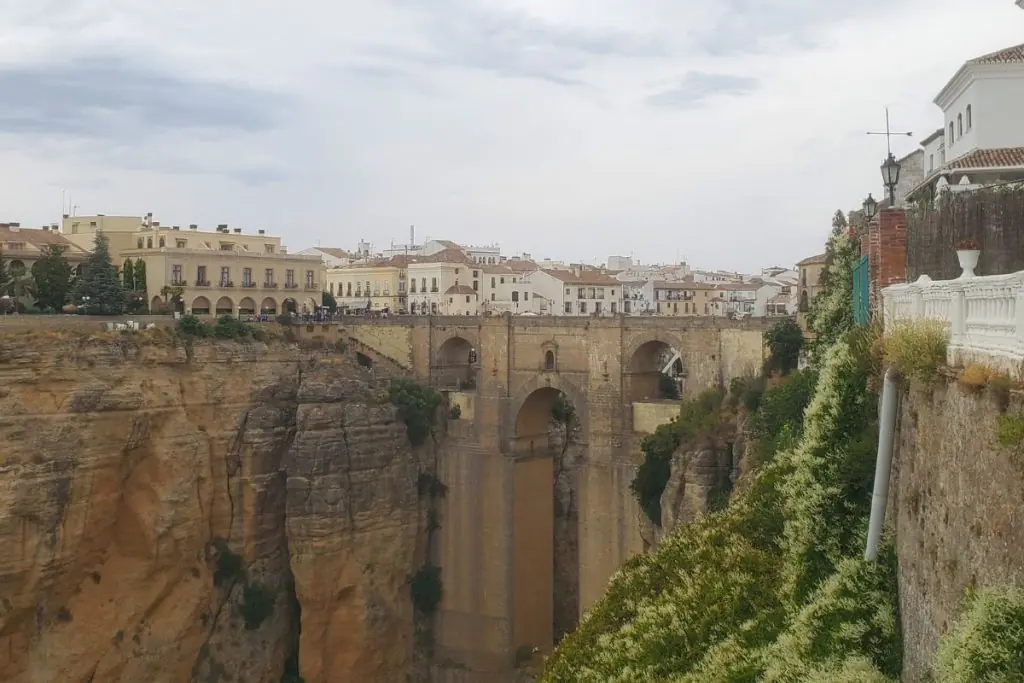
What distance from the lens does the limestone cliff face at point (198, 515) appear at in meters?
29.7

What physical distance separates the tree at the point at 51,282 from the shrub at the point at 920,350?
3572 cm

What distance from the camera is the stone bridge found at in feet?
104

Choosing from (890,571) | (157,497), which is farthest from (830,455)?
(157,497)

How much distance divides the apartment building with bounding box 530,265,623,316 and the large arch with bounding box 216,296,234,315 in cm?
1720

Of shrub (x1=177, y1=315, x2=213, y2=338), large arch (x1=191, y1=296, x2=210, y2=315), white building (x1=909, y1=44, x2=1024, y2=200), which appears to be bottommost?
shrub (x1=177, y1=315, x2=213, y2=338)

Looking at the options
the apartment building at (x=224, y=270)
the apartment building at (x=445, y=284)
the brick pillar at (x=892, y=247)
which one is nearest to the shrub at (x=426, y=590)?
the apartment building at (x=224, y=270)

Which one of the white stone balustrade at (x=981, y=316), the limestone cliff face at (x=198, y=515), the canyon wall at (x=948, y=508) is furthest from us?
the limestone cliff face at (x=198, y=515)

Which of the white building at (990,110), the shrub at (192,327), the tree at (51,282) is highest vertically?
the white building at (990,110)

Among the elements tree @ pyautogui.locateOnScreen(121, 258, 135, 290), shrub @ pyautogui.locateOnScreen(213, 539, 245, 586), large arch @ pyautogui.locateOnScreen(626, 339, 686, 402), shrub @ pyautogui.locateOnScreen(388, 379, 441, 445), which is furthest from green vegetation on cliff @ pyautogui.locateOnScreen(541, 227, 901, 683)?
tree @ pyautogui.locateOnScreen(121, 258, 135, 290)

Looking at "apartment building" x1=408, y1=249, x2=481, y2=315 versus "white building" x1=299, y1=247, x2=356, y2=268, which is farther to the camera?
"white building" x1=299, y1=247, x2=356, y2=268

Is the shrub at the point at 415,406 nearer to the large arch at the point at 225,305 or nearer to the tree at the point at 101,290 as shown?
the tree at the point at 101,290

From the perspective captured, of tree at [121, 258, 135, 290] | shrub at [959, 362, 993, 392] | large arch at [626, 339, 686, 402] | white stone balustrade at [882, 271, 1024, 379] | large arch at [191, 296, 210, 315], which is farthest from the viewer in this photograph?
large arch at [191, 296, 210, 315]

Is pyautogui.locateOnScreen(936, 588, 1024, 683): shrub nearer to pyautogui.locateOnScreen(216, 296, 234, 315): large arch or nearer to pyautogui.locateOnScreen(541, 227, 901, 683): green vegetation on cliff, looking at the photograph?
pyautogui.locateOnScreen(541, 227, 901, 683): green vegetation on cliff

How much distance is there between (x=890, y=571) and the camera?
8.46 metres
